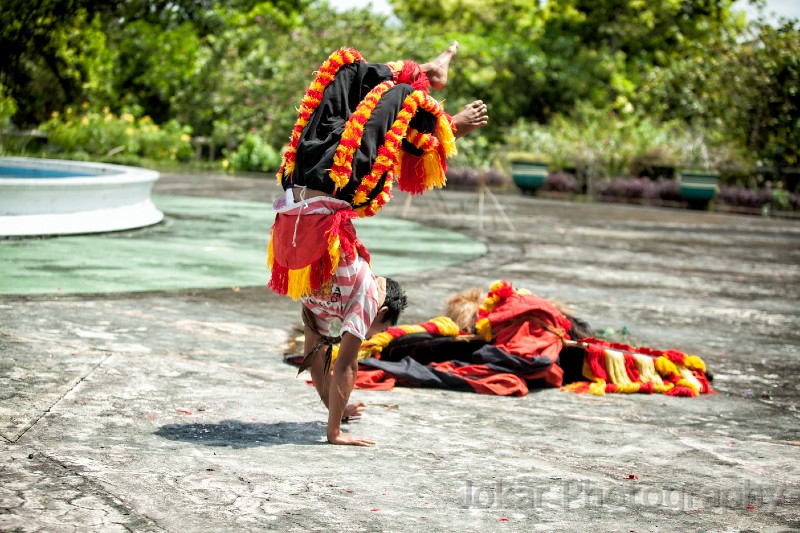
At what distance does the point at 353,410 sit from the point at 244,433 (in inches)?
21.9

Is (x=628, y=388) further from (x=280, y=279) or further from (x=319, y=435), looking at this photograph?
(x=280, y=279)

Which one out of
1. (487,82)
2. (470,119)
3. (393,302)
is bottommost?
(393,302)

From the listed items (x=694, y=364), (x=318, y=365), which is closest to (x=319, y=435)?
(x=318, y=365)

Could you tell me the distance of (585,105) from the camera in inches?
1282

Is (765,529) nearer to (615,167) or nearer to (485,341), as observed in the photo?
(485,341)

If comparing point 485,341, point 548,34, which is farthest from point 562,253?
point 548,34

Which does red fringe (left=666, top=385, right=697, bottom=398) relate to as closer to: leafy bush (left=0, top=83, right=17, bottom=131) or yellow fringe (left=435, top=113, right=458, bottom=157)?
yellow fringe (left=435, top=113, right=458, bottom=157)

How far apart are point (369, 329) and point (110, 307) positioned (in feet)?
9.67

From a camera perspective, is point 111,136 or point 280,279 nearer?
point 280,279

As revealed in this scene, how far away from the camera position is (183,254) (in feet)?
34.8

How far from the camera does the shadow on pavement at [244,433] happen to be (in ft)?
Result: 13.7

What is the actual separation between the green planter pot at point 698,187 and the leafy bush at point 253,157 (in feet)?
34.7

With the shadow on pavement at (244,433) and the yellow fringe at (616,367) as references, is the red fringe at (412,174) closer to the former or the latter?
the shadow on pavement at (244,433)

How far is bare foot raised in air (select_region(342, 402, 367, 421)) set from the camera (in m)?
4.70
